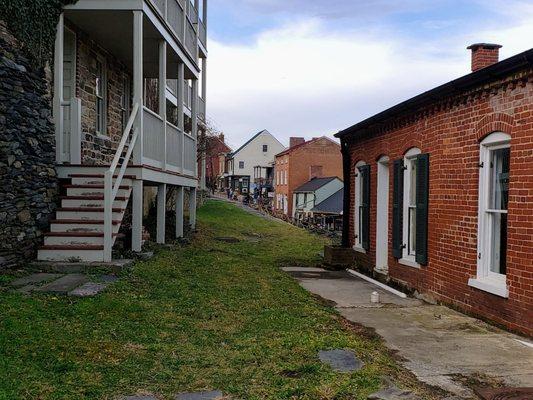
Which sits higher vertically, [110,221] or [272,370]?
[110,221]

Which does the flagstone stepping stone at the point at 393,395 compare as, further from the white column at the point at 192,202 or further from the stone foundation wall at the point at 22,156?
the white column at the point at 192,202

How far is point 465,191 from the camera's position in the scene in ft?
25.0

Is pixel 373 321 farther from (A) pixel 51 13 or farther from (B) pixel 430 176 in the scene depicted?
(A) pixel 51 13

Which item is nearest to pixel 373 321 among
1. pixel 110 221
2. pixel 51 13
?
pixel 110 221

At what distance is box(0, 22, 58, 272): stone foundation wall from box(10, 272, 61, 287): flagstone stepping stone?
1.46 ft

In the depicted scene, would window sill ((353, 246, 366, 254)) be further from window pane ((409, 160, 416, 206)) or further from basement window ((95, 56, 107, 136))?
basement window ((95, 56, 107, 136))

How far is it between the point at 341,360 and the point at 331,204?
4280cm

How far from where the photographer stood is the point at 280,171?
62219 mm

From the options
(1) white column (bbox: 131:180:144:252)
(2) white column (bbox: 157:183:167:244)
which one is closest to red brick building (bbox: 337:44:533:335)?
(2) white column (bbox: 157:183:167:244)

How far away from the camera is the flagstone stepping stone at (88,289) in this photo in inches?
261

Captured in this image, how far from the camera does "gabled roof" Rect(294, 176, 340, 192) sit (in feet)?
165

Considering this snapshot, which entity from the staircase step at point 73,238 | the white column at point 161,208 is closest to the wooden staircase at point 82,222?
the staircase step at point 73,238

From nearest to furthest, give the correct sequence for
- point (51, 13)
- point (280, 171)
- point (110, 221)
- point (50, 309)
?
point (50, 309) < point (110, 221) < point (51, 13) < point (280, 171)

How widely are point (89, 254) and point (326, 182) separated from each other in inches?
1681
